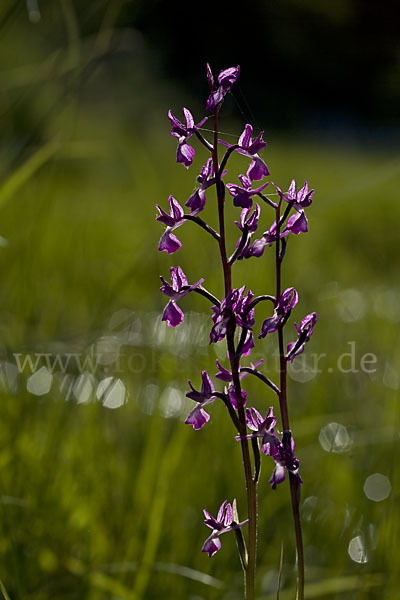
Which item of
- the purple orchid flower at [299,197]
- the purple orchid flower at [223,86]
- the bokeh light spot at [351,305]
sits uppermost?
the bokeh light spot at [351,305]

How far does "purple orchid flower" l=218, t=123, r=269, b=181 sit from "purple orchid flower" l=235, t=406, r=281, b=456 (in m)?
0.15

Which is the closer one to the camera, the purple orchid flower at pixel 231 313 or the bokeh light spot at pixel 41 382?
the purple orchid flower at pixel 231 313

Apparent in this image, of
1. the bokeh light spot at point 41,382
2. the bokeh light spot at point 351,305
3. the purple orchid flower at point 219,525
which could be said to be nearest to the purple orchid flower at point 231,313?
the purple orchid flower at point 219,525

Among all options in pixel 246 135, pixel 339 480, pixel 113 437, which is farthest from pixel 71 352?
pixel 246 135

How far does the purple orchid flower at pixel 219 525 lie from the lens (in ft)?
1.74

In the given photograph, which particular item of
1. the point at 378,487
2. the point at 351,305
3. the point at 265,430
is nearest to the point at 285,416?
the point at 265,430

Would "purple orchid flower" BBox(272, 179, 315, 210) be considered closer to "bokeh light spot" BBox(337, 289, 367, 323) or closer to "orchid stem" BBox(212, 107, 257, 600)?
"orchid stem" BBox(212, 107, 257, 600)

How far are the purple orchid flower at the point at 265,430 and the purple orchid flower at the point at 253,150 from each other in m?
0.15

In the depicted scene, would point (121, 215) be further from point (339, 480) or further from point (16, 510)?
point (16, 510)

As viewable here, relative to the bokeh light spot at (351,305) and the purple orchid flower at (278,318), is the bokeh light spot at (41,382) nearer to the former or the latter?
the purple orchid flower at (278,318)

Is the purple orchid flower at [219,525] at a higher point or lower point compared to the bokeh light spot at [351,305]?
lower

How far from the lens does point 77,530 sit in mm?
1004

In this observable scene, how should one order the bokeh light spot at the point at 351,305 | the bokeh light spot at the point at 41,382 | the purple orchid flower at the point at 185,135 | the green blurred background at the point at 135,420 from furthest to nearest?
the bokeh light spot at the point at 351,305, the bokeh light spot at the point at 41,382, the green blurred background at the point at 135,420, the purple orchid flower at the point at 185,135

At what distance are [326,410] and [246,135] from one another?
1.00m
